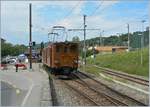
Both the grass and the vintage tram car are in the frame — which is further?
the grass

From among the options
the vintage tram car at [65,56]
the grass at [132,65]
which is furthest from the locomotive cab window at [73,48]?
the grass at [132,65]

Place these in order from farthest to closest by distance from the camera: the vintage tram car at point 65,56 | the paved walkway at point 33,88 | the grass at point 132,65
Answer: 1. the grass at point 132,65
2. the vintage tram car at point 65,56
3. the paved walkway at point 33,88

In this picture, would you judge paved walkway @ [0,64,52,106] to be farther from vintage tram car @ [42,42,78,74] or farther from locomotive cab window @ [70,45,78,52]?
locomotive cab window @ [70,45,78,52]

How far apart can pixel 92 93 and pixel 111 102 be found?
4.62m

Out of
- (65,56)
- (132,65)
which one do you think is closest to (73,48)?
(65,56)

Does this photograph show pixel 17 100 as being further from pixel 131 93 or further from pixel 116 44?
pixel 116 44

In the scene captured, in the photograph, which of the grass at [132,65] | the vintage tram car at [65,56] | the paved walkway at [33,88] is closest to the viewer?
the paved walkway at [33,88]

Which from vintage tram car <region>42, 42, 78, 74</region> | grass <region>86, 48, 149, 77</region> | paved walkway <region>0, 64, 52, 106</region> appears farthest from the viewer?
grass <region>86, 48, 149, 77</region>

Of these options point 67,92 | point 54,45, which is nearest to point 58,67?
point 54,45

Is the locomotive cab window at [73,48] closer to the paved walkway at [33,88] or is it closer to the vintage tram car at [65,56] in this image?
the vintage tram car at [65,56]

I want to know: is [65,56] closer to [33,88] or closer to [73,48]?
[73,48]

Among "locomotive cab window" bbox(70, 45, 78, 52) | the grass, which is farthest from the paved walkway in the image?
the grass

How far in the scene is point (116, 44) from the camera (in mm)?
168750

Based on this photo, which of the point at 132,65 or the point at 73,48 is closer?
the point at 73,48
